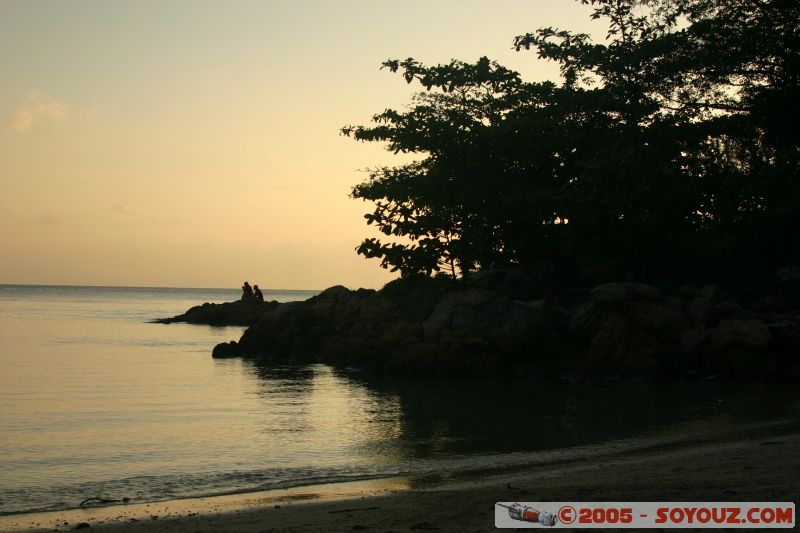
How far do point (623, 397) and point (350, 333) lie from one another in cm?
1444

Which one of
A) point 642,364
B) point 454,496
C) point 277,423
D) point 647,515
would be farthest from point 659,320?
point 647,515

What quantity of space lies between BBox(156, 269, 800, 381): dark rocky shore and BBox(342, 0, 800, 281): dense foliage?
1.89 m

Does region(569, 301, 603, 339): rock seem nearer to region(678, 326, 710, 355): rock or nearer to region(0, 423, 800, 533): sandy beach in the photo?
region(678, 326, 710, 355): rock

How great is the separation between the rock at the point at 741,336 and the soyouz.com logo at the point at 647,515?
61.0ft

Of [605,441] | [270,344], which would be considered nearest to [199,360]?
[270,344]

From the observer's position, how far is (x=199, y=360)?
123 ft

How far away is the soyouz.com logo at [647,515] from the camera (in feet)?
26.5

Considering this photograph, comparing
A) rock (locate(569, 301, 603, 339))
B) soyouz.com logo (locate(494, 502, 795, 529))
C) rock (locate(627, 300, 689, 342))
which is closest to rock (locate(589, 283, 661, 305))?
rock (locate(627, 300, 689, 342))

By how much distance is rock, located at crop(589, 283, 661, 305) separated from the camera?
92.0ft

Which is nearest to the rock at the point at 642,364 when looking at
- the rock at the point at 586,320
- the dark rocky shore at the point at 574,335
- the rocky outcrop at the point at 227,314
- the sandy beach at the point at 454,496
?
the dark rocky shore at the point at 574,335

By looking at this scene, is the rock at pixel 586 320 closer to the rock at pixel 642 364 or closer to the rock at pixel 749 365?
the rock at pixel 642 364

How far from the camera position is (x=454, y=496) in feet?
34.3

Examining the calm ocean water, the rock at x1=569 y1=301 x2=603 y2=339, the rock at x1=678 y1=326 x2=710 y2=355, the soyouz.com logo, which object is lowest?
the calm ocean water

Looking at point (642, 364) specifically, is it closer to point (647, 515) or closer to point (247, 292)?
point (647, 515)
